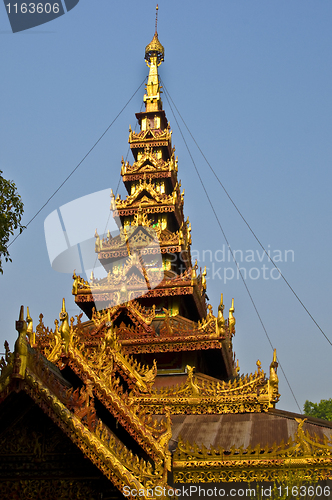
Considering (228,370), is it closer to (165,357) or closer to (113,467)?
(165,357)

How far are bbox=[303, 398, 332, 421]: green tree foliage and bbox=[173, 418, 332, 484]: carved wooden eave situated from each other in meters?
39.5

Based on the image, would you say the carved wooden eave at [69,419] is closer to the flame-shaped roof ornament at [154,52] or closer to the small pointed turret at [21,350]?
the small pointed turret at [21,350]

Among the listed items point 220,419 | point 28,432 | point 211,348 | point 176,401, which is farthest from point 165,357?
point 28,432

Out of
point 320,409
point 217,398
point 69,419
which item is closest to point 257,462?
point 217,398

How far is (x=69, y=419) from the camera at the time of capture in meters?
8.02

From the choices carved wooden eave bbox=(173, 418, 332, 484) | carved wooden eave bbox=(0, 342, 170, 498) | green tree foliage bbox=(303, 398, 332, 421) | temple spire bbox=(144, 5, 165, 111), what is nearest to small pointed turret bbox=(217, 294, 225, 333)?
carved wooden eave bbox=(173, 418, 332, 484)

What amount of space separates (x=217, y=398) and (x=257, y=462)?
12.2 ft

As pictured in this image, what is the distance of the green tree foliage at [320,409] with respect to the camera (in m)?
48.1

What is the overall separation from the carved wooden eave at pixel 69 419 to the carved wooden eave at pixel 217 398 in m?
5.81

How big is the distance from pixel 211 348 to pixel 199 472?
5.72 metres

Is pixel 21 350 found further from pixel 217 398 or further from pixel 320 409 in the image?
pixel 320 409

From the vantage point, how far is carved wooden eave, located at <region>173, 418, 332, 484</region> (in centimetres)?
1035

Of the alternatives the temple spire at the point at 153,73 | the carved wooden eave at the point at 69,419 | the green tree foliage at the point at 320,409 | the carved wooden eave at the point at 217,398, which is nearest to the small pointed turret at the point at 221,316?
the carved wooden eave at the point at 217,398

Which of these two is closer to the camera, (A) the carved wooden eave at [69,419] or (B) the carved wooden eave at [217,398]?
(A) the carved wooden eave at [69,419]
